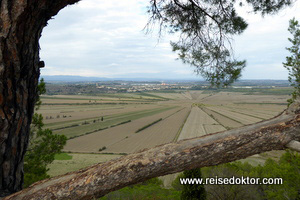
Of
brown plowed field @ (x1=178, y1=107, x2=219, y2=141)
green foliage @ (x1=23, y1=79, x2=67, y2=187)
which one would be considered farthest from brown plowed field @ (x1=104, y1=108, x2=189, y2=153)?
green foliage @ (x1=23, y1=79, x2=67, y2=187)

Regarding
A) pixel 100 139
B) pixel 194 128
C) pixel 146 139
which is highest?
pixel 194 128

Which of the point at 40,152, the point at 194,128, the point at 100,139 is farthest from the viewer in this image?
the point at 194,128

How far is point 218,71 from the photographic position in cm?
433

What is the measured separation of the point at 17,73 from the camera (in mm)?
1768

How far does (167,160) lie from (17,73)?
1.59 metres

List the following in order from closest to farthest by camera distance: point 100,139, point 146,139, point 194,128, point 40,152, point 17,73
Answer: point 17,73
point 40,152
point 146,139
point 100,139
point 194,128

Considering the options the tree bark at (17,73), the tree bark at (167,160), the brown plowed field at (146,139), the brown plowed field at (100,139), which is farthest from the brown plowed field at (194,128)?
the tree bark at (17,73)

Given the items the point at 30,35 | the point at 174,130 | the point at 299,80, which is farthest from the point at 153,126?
the point at 30,35

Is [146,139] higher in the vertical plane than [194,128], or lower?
lower

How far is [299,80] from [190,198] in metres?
7.82

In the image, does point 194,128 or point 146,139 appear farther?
point 194,128

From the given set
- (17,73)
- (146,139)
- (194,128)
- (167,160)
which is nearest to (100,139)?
(146,139)

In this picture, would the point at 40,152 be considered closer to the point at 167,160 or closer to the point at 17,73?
the point at 17,73

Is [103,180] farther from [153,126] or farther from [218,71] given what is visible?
[153,126]
